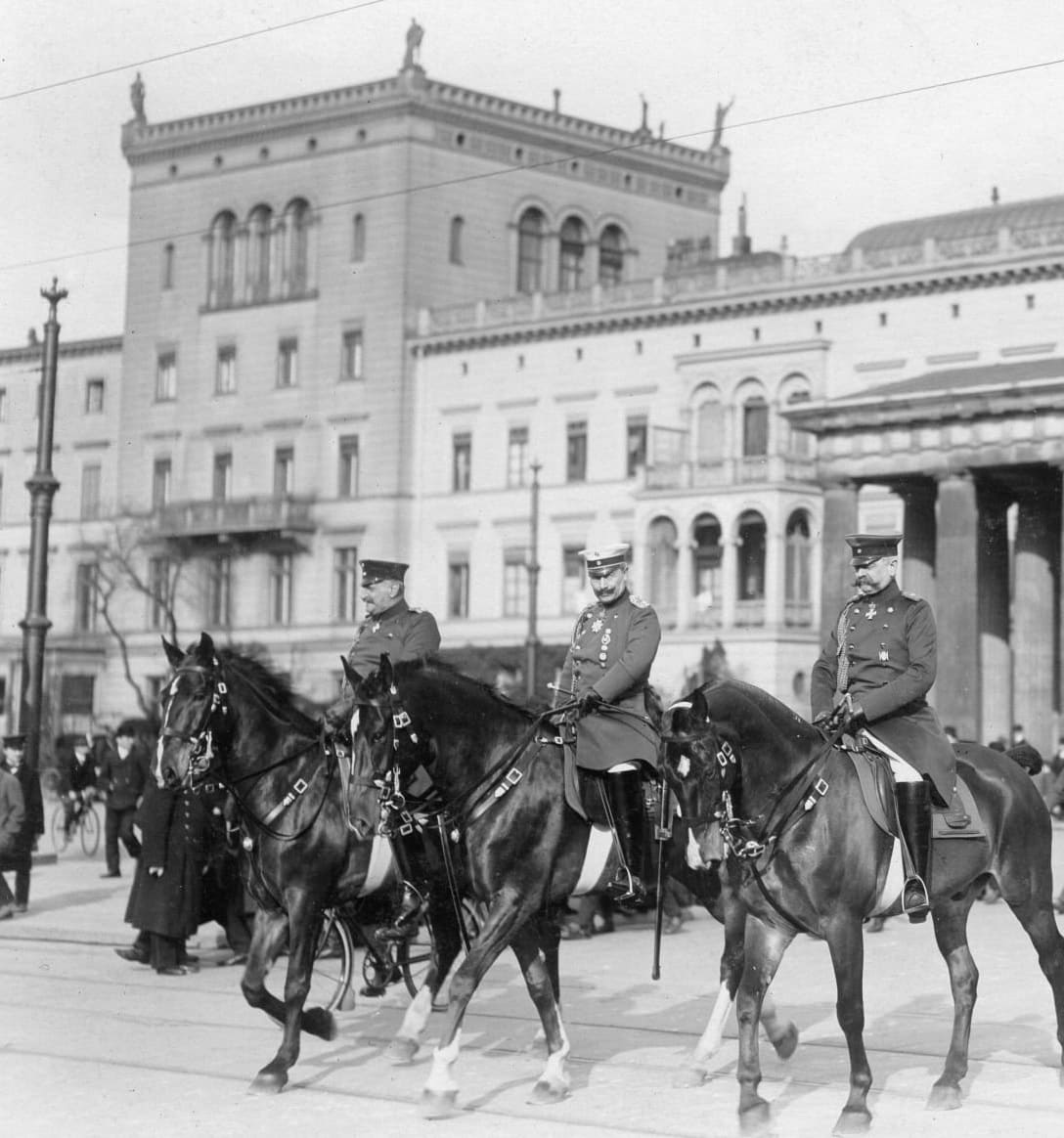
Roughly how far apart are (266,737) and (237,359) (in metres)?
69.4

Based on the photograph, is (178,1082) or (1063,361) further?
(1063,361)

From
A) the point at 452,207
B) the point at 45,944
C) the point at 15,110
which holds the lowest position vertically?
the point at 45,944

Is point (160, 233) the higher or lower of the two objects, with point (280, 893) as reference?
higher

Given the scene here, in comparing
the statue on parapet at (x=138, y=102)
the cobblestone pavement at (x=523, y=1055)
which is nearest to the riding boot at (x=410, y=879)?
the cobblestone pavement at (x=523, y=1055)

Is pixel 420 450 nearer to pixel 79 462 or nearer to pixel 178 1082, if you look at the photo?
pixel 79 462

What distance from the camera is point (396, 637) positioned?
42.9ft

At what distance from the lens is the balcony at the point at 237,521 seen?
78438 mm

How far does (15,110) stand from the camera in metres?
17.0

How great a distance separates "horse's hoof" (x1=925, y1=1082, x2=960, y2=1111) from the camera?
34.7ft

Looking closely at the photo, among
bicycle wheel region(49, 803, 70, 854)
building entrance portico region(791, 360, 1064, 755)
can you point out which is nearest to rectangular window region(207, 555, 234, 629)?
building entrance portico region(791, 360, 1064, 755)

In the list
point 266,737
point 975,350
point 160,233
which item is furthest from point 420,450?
point 266,737

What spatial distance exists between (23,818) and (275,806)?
9.49 meters

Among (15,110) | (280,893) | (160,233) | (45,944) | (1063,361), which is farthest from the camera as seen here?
(160,233)

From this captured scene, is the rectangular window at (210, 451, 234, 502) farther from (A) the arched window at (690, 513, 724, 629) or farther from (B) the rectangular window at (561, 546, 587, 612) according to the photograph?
(A) the arched window at (690, 513, 724, 629)
